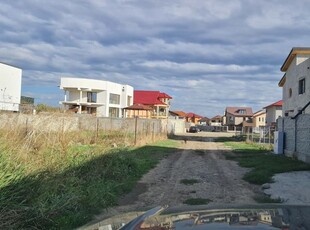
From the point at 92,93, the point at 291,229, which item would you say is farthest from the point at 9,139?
the point at 92,93

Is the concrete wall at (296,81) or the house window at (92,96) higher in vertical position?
the house window at (92,96)

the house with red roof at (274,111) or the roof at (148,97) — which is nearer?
the house with red roof at (274,111)

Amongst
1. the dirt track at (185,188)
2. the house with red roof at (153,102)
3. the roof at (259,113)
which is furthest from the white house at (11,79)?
the roof at (259,113)

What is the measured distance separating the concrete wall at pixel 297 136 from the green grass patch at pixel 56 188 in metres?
9.08

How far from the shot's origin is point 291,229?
7.79 feet

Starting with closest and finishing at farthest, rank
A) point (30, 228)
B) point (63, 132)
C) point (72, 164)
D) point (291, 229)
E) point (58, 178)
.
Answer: point (291, 229), point (30, 228), point (58, 178), point (72, 164), point (63, 132)

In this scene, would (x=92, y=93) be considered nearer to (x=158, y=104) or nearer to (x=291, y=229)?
(x=158, y=104)

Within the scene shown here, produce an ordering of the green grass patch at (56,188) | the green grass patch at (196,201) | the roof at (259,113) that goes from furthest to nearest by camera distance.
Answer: the roof at (259,113) → the green grass patch at (196,201) → the green grass patch at (56,188)

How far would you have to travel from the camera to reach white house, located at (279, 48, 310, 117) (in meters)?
27.1

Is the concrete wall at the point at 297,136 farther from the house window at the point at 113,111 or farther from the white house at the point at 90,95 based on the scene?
the house window at the point at 113,111

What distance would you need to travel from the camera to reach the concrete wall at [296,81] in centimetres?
2688

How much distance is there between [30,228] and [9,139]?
3.08 m

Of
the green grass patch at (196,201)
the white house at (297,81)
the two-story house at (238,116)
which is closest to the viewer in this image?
the green grass patch at (196,201)

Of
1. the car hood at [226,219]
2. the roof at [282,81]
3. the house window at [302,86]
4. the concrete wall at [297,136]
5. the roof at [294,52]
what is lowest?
the car hood at [226,219]
